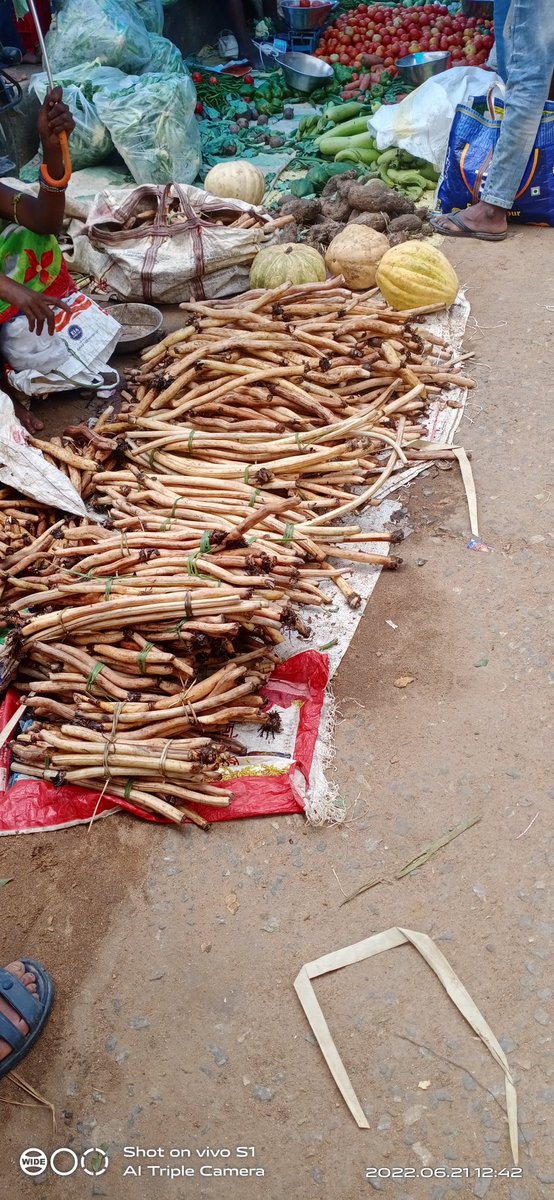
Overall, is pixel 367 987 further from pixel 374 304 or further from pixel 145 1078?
pixel 374 304

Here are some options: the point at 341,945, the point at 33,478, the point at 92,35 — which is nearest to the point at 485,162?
the point at 92,35

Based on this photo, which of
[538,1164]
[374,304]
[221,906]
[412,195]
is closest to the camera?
[538,1164]

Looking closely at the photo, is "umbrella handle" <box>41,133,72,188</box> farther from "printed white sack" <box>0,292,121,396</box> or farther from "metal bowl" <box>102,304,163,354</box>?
"metal bowl" <box>102,304,163,354</box>

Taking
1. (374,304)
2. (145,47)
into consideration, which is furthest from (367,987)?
(145,47)

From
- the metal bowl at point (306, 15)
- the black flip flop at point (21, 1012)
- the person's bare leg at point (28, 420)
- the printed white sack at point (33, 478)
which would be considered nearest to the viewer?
the black flip flop at point (21, 1012)

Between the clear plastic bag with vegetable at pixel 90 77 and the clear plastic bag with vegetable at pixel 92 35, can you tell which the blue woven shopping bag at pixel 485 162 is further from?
the clear plastic bag with vegetable at pixel 92 35

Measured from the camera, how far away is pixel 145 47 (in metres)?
7.01

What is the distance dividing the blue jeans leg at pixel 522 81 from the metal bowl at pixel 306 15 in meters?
4.00

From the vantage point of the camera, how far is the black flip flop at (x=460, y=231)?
5.80m

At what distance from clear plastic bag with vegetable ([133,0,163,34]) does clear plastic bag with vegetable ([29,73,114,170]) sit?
149 cm

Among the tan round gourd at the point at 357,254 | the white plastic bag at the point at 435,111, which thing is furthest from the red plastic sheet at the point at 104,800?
the white plastic bag at the point at 435,111

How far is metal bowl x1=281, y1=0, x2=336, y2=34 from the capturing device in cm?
859

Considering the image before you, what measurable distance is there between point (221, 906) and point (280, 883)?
0.19 metres

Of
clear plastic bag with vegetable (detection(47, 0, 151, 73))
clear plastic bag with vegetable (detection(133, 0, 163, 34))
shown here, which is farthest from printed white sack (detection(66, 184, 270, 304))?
clear plastic bag with vegetable (detection(133, 0, 163, 34))
